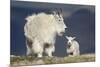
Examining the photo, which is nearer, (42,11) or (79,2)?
(42,11)

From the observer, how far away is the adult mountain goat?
2.25 metres

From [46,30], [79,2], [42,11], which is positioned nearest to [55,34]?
[46,30]

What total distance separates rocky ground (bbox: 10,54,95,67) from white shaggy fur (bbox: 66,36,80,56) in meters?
0.04

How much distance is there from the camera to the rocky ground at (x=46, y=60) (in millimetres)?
2195

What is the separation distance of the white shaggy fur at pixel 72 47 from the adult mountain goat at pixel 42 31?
→ 13 cm

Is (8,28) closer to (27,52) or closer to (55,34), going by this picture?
(27,52)

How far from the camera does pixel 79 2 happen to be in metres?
2.44

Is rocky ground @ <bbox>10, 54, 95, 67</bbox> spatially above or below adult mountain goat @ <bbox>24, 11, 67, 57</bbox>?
below

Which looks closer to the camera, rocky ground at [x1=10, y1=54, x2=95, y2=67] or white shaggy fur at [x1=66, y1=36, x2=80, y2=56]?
rocky ground at [x1=10, y1=54, x2=95, y2=67]

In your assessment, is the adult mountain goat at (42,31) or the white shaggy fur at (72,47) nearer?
the adult mountain goat at (42,31)

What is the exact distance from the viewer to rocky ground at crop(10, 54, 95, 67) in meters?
2.20

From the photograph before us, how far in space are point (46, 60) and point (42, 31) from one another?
29 cm

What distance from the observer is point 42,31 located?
2283mm
